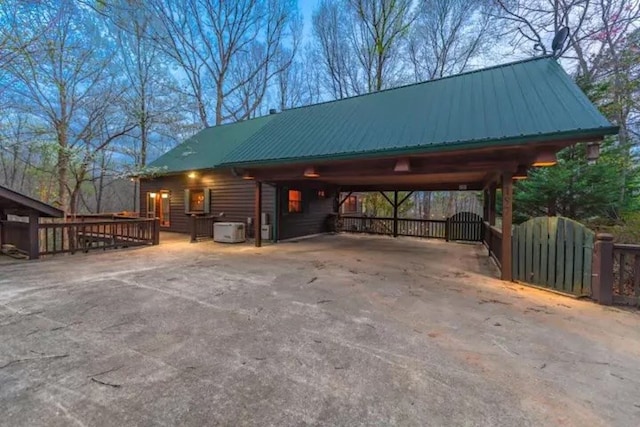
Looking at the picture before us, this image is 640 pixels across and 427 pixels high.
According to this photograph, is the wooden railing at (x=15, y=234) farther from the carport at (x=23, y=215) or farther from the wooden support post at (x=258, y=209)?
the wooden support post at (x=258, y=209)

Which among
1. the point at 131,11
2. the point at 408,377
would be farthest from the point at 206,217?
the point at 408,377

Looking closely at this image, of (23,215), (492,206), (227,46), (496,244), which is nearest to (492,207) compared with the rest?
(492,206)

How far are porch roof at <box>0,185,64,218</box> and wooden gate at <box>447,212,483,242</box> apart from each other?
40.0ft

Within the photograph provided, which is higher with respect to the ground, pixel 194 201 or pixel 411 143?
pixel 411 143

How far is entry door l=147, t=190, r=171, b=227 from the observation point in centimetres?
1372

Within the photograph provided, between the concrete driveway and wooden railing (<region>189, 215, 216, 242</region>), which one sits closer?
the concrete driveway

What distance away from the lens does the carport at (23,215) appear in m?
6.20

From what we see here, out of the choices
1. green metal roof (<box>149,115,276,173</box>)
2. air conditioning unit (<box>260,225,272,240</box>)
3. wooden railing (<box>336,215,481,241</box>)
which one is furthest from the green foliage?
green metal roof (<box>149,115,276,173</box>)

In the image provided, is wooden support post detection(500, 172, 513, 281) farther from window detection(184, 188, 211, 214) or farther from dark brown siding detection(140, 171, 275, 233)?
window detection(184, 188, 211, 214)

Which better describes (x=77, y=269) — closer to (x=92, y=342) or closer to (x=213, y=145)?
(x=92, y=342)

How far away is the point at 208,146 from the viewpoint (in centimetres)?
1355

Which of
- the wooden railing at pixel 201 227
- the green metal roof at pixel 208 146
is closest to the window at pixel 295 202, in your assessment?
the wooden railing at pixel 201 227

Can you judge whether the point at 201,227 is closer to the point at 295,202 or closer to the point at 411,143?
the point at 295,202

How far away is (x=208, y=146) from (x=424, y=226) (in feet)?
34.4
